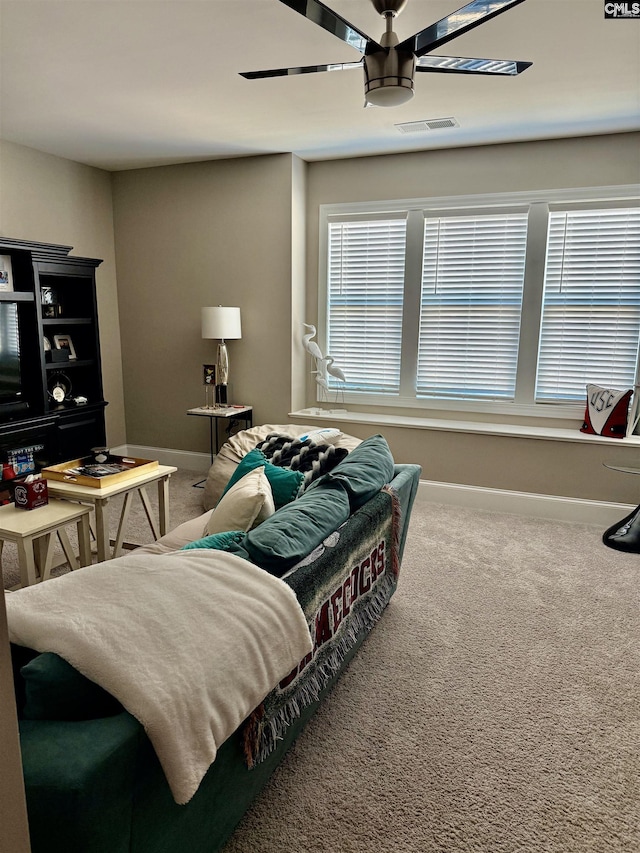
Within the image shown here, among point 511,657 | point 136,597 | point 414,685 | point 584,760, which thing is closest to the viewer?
point 136,597

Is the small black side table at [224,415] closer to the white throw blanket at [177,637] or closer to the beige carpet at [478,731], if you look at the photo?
the beige carpet at [478,731]

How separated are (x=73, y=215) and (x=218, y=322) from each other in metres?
1.67

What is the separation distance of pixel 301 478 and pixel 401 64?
165cm

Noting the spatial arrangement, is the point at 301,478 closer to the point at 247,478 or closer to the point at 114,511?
the point at 247,478

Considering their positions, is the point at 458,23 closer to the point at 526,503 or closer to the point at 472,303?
the point at 472,303

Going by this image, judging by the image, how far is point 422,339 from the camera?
4.75 meters

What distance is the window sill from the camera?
4.08 m

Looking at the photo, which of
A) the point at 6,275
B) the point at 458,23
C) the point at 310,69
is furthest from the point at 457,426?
the point at 6,275

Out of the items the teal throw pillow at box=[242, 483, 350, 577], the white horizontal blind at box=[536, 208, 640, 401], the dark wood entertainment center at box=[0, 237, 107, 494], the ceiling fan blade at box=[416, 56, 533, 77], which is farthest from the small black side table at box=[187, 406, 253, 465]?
the ceiling fan blade at box=[416, 56, 533, 77]

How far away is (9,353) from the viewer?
162 inches

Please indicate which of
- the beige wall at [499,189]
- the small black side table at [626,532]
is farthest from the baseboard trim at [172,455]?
the small black side table at [626,532]

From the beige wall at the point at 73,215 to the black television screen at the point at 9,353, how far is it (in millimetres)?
741

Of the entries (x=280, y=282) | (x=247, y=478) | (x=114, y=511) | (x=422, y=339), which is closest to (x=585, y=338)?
(x=422, y=339)

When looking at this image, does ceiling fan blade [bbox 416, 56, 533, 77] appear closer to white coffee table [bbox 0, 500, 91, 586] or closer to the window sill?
white coffee table [bbox 0, 500, 91, 586]
